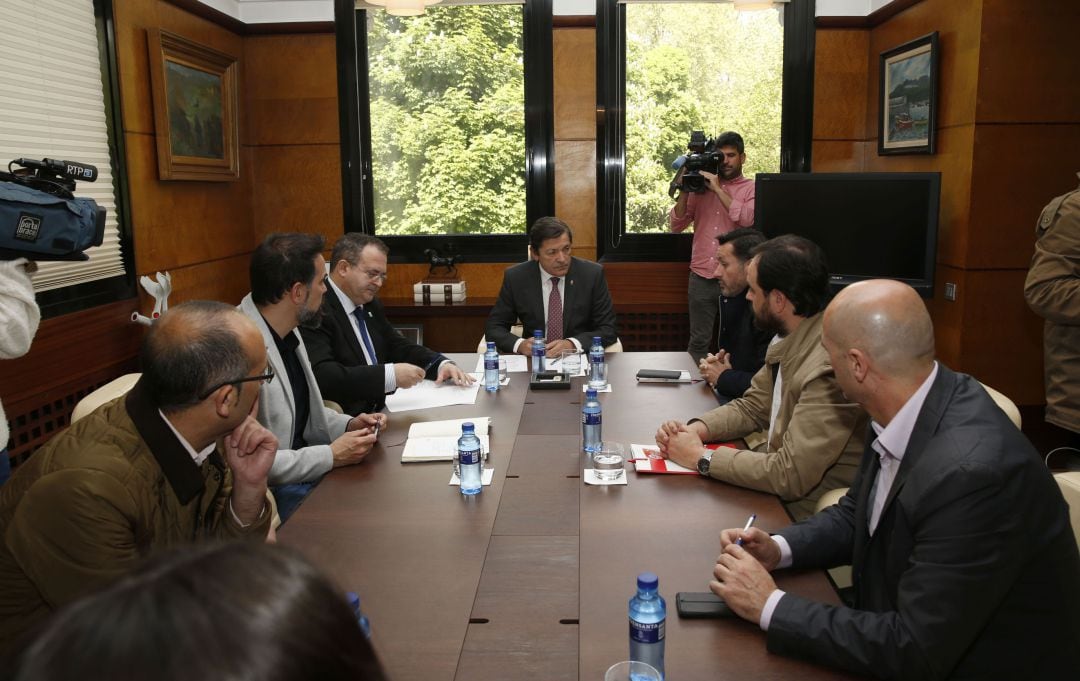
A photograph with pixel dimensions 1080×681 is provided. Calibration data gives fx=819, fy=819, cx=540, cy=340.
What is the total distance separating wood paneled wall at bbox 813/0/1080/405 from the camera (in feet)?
14.4

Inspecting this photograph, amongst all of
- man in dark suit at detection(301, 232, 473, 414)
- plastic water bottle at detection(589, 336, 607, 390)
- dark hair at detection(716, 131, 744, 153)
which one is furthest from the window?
dark hair at detection(716, 131, 744, 153)

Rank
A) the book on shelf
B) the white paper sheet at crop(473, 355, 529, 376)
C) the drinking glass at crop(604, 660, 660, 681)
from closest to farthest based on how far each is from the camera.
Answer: the drinking glass at crop(604, 660, 660, 681) → the white paper sheet at crop(473, 355, 529, 376) → the book on shelf

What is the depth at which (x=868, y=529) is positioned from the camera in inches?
72.9

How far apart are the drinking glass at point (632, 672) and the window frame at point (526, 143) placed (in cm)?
492

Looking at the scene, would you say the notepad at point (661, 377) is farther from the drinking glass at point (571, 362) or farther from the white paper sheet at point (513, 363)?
the white paper sheet at point (513, 363)

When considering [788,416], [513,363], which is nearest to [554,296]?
[513,363]

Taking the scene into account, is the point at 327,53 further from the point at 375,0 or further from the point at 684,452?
the point at 684,452

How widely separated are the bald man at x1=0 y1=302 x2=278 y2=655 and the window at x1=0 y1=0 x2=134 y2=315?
237cm

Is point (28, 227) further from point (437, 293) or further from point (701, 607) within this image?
point (437, 293)

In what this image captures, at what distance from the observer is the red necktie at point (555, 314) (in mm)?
4676

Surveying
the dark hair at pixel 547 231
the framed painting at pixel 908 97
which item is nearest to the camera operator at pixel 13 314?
the dark hair at pixel 547 231

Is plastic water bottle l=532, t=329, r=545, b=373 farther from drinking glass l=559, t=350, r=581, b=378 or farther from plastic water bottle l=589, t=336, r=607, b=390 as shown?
plastic water bottle l=589, t=336, r=607, b=390

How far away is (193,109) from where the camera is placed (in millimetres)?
5039

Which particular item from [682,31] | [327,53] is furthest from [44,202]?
[682,31]
